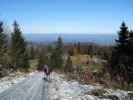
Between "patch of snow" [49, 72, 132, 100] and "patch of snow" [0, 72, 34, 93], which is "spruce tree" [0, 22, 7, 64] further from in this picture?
"patch of snow" [49, 72, 132, 100]

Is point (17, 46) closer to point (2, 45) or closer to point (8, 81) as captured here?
point (2, 45)

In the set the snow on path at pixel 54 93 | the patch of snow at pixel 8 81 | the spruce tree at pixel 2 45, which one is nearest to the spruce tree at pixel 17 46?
the spruce tree at pixel 2 45

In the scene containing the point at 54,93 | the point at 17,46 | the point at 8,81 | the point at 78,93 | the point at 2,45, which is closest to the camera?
the point at 78,93

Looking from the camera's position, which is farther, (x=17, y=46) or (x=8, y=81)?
(x=17, y=46)

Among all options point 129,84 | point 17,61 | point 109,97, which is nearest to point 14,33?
point 17,61

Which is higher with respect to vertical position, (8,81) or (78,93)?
(78,93)

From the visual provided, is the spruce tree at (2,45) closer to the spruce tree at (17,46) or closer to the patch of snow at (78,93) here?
the spruce tree at (17,46)

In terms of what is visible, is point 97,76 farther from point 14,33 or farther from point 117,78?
point 14,33

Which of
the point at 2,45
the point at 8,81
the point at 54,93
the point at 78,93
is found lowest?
the point at 8,81

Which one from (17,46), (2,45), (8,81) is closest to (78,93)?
(8,81)

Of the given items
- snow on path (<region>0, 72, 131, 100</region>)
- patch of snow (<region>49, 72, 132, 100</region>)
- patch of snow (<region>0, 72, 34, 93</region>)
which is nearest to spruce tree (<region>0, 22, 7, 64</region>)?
patch of snow (<region>0, 72, 34, 93</region>)

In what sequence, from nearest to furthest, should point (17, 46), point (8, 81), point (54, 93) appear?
point (54, 93) < point (8, 81) < point (17, 46)

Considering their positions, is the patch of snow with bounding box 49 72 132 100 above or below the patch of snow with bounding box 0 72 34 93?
above

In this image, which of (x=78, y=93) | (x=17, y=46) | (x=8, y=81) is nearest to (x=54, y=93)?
(x=78, y=93)
